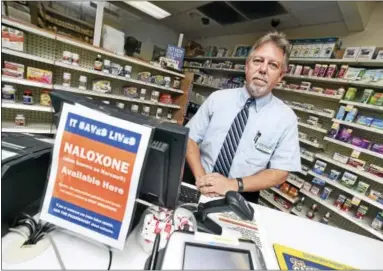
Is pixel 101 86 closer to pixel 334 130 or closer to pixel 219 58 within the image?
pixel 219 58

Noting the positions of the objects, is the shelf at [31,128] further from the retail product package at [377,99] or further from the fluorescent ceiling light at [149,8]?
the retail product package at [377,99]

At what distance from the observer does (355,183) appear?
2.52 meters

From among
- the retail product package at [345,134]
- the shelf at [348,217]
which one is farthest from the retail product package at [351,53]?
the shelf at [348,217]

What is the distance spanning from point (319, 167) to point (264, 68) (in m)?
1.97

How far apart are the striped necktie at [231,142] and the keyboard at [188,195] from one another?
15.7 inches

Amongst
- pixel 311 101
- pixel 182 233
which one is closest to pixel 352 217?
pixel 311 101

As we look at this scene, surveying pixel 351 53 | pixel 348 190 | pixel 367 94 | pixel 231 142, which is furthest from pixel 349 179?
pixel 231 142

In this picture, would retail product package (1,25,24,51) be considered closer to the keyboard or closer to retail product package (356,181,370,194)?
the keyboard

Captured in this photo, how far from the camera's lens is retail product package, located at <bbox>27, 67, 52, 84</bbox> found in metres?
2.23

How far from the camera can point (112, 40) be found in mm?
2953

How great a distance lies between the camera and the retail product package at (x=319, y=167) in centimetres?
273

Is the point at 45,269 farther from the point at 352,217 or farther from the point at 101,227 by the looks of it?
the point at 352,217

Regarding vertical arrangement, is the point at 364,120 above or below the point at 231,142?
above

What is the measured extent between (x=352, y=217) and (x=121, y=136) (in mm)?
2790
